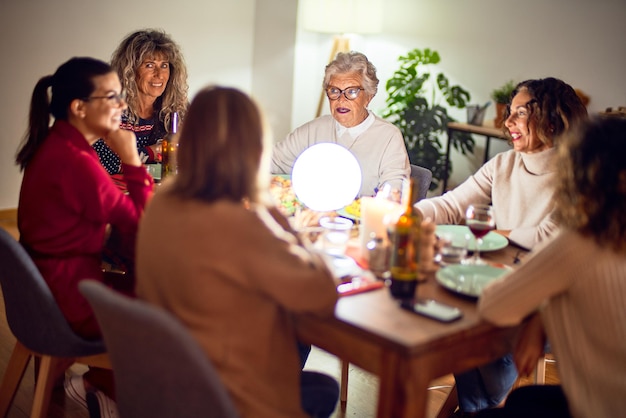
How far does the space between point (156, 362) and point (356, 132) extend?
6.06ft

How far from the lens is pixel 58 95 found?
2066 millimetres

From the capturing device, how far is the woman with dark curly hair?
3084mm

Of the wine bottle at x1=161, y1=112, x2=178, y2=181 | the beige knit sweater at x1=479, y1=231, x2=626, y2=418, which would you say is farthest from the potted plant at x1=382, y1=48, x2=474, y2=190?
the beige knit sweater at x1=479, y1=231, x2=626, y2=418

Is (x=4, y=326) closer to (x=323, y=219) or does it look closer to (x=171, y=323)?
(x=323, y=219)

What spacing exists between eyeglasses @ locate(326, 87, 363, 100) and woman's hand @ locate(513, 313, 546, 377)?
1.51 metres

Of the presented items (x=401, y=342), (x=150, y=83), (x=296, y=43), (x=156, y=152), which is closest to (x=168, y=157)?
(x=156, y=152)

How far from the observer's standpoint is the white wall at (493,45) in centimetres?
433

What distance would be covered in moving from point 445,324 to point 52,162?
114 cm

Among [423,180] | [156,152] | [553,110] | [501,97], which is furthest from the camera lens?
[501,97]

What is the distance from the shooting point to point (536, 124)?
95.0 inches

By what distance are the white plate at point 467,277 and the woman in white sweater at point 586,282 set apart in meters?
0.13

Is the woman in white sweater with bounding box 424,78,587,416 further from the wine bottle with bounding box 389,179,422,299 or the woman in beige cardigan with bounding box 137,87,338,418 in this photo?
the woman in beige cardigan with bounding box 137,87,338,418

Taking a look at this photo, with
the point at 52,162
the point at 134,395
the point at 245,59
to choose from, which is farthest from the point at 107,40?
the point at 134,395

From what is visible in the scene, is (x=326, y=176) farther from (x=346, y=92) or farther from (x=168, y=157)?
(x=346, y=92)
